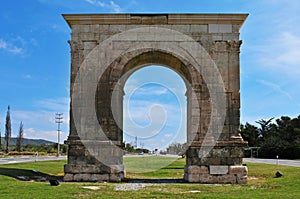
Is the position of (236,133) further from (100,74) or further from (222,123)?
(100,74)

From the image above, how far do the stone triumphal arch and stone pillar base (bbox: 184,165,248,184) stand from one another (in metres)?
0.23

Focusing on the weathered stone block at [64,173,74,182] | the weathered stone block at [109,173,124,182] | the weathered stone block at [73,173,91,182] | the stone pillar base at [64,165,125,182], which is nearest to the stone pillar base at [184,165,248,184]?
the weathered stone block at [109,173,124,182]

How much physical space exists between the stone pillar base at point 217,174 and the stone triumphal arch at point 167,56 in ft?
0.74

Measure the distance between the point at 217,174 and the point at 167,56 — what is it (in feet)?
16.4

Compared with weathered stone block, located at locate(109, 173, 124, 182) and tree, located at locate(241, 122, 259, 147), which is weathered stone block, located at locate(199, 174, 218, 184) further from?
tree, located at locate(241, 122, 259, 147)

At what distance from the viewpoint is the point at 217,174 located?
1509 cm

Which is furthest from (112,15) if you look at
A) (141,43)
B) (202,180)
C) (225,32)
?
(202,180)

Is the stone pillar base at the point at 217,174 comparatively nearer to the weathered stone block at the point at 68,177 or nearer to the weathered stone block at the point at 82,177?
the weathered stone block at the point at 82,177

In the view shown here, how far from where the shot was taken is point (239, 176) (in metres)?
15.0

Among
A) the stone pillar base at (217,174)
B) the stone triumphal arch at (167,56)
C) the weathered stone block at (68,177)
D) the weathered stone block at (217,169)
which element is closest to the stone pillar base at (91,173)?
the weathered stone block at (68,177)

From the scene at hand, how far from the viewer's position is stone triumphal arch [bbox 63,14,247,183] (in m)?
15.3

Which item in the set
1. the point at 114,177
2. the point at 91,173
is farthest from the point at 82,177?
the point at 114,177

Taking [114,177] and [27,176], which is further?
[27,176]

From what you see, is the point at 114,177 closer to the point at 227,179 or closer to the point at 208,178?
the point at 208,178
